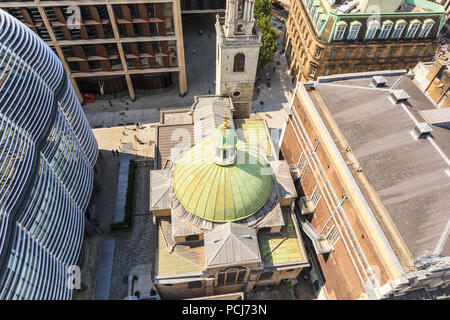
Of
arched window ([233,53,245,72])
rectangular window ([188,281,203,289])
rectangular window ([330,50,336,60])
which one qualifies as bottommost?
rectangular window ([188,281,203,289])

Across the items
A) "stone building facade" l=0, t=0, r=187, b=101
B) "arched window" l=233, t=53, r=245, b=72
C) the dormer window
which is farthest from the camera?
the dormer window

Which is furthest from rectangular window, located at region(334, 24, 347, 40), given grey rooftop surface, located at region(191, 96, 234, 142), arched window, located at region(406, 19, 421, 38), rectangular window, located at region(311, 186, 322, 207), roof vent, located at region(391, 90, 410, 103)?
rectangular window, located at region(311, 186, 322, 207)

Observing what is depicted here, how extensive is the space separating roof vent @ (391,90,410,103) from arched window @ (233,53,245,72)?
22.9 m

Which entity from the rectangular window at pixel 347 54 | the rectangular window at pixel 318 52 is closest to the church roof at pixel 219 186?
the rectangular window at pixel 318 52

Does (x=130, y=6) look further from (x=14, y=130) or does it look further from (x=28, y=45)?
(x=14, y=130)

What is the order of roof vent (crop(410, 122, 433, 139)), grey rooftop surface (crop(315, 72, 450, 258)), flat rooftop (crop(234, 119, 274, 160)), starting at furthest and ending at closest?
flat rooftop (crop(234, 119, 274, 160))
roof vent (crop(410, 122, 433, 139))
grey rooftop surface (crop(315, 72, 450, 258))

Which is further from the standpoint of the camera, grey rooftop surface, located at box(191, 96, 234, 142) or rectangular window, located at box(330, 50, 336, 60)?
rectangular window, located at box(330, 50, 336, 60)

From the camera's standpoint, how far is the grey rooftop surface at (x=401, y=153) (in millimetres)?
27125

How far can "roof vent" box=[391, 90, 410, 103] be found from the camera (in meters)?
35.5

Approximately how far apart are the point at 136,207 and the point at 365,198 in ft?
120

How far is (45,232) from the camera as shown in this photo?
32.6 meters

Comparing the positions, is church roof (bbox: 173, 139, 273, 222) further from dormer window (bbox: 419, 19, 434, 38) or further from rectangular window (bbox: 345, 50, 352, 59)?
dormer window (bbox: 419, 19, 434, 38)

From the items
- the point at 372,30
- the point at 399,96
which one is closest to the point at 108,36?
the point at 372,30

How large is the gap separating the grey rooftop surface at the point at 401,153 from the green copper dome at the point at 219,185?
12.5 metres
